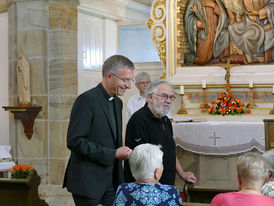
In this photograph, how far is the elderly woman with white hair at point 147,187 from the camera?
10.3ft

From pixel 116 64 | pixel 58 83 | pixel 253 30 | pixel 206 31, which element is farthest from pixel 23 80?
pixel 116 64

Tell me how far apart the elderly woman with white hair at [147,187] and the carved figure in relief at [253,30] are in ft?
20.3

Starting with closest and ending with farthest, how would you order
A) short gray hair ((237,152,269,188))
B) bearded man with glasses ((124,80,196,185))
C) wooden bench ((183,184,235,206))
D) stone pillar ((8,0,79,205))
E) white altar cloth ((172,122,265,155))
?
short gray hair ((237,152,269,188)) < bearded man with glasses ((124,80,196,185)) < wooden bench ((183,184,235,206)) < white altar cloth ((172,122,265,155)) < stone pillar ((8,0,79,205))

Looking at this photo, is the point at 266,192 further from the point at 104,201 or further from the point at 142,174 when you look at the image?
the point at 104,201

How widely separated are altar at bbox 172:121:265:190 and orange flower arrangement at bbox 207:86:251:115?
1057 millimetres

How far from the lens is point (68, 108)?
27.7 feet

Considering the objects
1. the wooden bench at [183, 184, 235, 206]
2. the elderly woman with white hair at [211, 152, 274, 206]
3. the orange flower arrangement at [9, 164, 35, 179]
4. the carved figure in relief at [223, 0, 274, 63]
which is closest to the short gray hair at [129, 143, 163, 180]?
the elderly woman with white hair at [211, 152, 274, 206]

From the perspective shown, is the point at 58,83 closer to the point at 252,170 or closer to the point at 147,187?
the point at 147,187

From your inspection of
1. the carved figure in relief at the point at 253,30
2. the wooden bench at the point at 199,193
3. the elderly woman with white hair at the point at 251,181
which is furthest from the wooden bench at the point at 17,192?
the carved figure in relief at the point at 253,30

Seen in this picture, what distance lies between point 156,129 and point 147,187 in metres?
1.25

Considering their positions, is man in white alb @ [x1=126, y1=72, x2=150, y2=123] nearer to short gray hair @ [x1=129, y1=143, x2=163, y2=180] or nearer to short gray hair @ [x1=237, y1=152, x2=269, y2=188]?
short gray hair @ [x1=129, y1=143, x2=163, y2=180]

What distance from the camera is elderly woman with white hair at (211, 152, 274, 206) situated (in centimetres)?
294

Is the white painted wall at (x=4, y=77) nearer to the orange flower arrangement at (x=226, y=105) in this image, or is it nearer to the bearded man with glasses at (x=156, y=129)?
the orange flower arrangement at (x=226, y=105)

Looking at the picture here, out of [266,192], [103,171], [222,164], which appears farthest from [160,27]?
[266,192]
